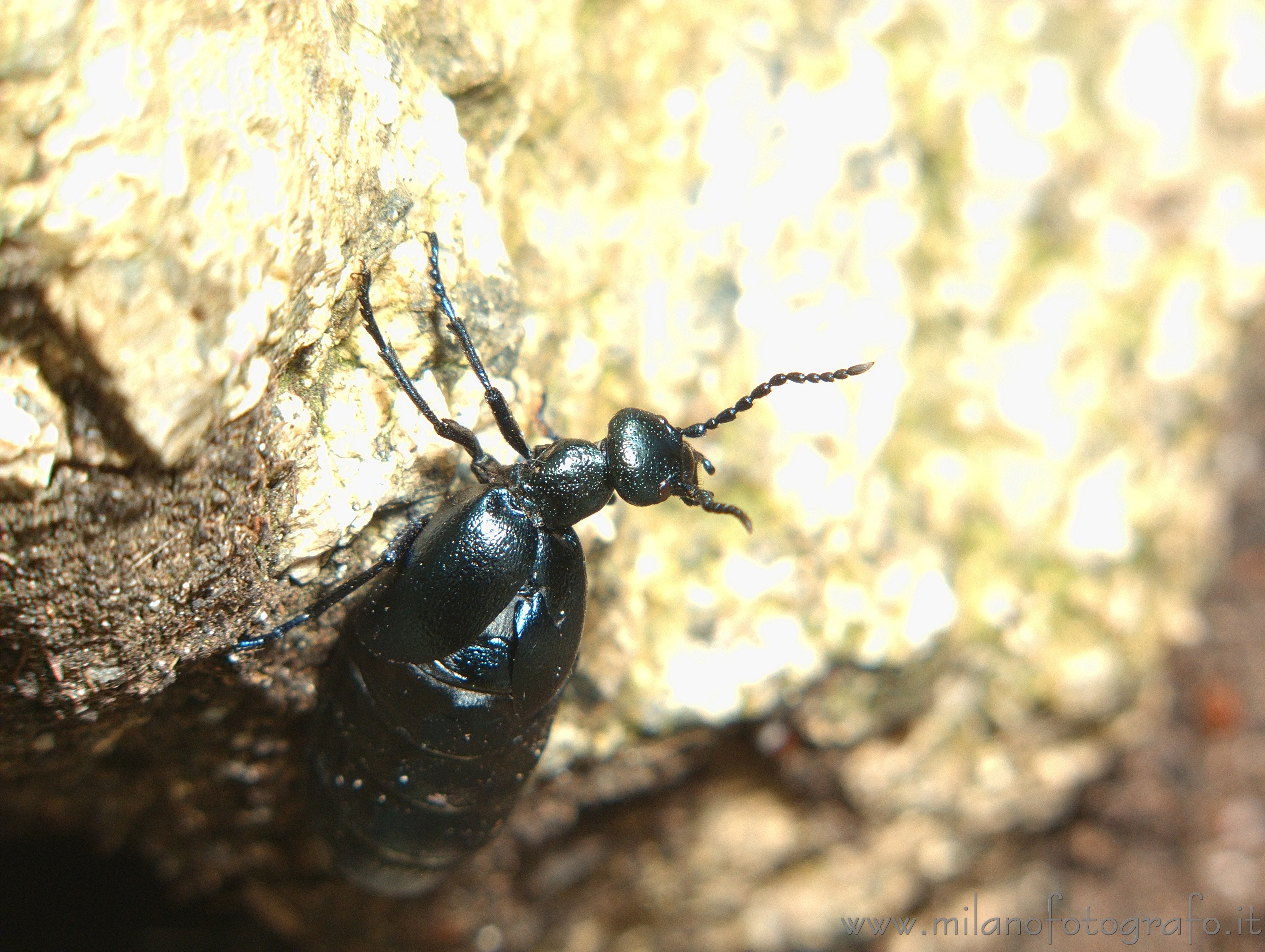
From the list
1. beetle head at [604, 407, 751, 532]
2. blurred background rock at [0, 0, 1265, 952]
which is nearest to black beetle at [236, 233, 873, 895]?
beetle head at [604, 407, 751, 532]

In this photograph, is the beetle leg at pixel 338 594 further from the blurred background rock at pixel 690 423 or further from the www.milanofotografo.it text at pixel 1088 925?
the www.milanofotografo.it text at pixel 1088 925

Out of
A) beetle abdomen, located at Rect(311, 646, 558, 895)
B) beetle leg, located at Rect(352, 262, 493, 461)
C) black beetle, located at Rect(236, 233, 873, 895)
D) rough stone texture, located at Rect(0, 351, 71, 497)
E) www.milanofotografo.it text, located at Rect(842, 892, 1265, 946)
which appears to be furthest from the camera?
www.milanofotografo.it text, located at Rect(842, 892, 1265, 946)

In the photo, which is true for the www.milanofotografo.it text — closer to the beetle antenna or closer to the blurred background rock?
the blurred background rock

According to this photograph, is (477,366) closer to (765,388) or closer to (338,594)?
(338,594)

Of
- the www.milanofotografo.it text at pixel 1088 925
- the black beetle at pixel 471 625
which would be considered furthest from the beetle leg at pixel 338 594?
the www.milanofotografo.it text at pixel 1088 925

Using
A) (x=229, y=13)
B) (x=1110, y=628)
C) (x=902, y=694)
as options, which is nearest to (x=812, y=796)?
(x=902, y=694)

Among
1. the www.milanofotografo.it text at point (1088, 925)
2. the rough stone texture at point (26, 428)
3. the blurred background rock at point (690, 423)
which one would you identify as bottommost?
the www.milanofotografo.it text at point (1088, 925)

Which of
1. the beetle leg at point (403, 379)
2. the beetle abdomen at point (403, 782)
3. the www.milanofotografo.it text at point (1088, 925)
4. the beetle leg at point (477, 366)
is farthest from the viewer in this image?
the www.milanofotografo.it text at point (1088, 925)
